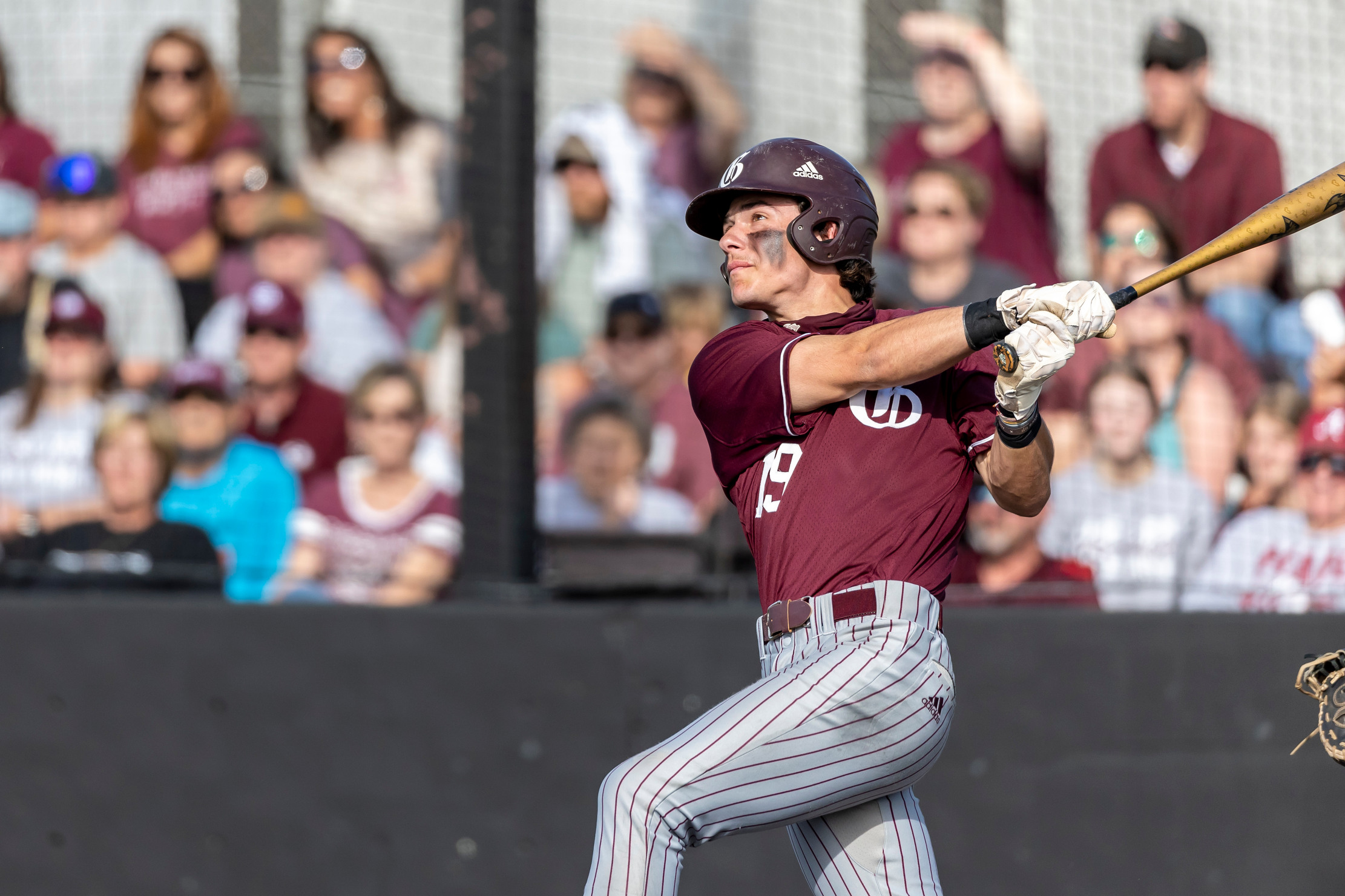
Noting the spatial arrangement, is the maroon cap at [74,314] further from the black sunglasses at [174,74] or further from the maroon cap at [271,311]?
the black sunglasses at [174,74]

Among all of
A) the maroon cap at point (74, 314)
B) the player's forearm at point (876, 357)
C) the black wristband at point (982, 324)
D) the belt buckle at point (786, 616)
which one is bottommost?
the belt buckle at point (786, 616)

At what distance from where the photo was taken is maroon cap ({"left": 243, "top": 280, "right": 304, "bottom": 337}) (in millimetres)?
5234

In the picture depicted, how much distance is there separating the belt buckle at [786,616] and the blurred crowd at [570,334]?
2.05 m

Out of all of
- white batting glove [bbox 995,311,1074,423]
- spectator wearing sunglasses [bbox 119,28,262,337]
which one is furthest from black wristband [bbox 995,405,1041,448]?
spectator wearing sunglasses [bbox 119,28,262,337]

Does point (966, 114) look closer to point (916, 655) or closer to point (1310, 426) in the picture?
point (1310, 426)

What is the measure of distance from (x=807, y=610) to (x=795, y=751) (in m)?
0.29

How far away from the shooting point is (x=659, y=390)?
203 inches

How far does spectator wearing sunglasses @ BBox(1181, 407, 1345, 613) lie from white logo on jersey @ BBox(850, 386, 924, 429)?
236 cm

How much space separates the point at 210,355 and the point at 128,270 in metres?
0.47

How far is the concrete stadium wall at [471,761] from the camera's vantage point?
427cm

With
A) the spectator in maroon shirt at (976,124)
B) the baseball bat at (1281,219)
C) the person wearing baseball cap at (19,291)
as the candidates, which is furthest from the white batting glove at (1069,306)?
the person wearing baseball cap at (19,291)

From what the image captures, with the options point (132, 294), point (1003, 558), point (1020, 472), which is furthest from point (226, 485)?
point (1020, 472)

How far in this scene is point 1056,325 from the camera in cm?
237

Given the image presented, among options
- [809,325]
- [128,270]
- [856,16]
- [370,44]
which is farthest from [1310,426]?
[128,270]
